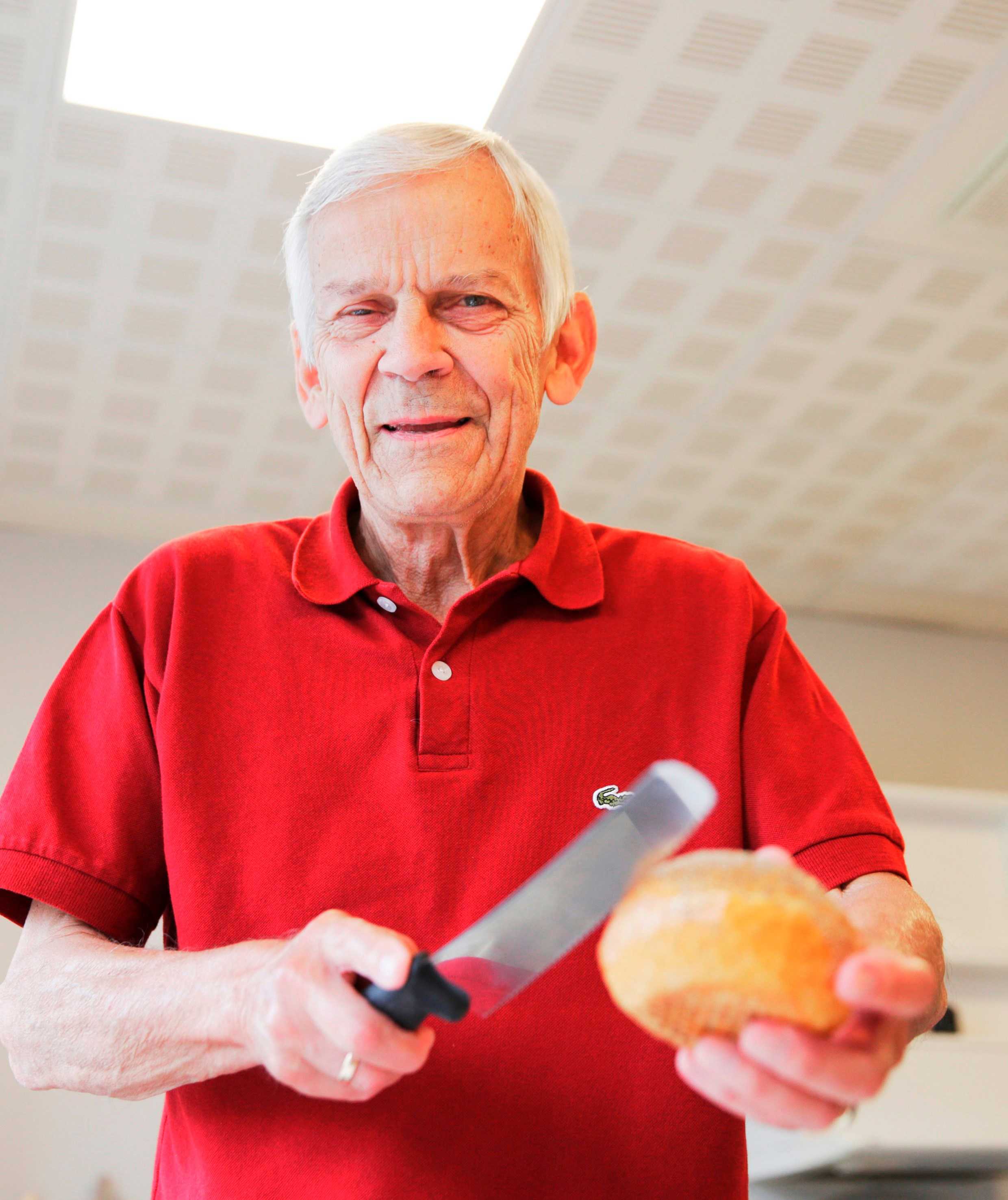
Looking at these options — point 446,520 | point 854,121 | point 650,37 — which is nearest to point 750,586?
point 446,520

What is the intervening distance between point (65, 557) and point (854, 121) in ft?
6.88

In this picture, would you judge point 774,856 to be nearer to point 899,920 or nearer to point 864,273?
point 899,920

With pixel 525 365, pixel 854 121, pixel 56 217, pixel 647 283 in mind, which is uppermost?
pixel 854 121

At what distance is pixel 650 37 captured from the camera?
5.74 feet

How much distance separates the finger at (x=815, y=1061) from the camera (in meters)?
0.47

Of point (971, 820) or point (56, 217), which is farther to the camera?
point (971, 820)

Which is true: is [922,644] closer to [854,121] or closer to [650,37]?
[854,121]

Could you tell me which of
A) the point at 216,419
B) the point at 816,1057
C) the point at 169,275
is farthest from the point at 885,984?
the point at 216,419

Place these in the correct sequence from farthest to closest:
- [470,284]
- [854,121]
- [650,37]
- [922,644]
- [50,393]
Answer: [922,644] < [50,393] < [854,121] < [650,37] < [470,284]

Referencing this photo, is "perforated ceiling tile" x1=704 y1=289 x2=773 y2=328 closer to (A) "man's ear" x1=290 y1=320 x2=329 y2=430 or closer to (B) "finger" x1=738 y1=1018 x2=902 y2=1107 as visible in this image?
(A) "man's ear" x1=290 y1=320 x2=329 y2=430

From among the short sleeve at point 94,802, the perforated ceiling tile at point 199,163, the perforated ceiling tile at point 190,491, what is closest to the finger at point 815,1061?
the short sleeve at point 94,802

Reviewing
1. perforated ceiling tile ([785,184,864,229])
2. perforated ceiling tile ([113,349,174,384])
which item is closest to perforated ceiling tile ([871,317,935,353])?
perforated ceiling tile ([785,184,864,229])

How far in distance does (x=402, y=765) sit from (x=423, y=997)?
0.32m

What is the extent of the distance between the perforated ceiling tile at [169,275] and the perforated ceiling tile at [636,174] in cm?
74
